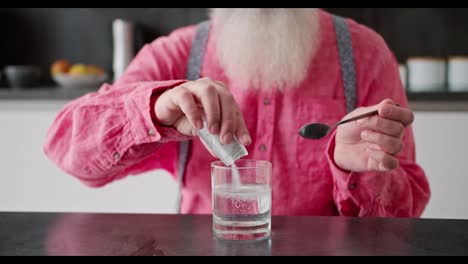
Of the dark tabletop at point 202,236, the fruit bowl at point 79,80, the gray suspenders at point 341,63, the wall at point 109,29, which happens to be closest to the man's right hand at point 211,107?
the dark tabletop at point 202,236

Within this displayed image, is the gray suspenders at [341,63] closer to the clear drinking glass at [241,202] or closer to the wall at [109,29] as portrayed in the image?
the clear drinking glass at [241,202]

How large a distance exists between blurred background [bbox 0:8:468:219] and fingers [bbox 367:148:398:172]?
1.21 metres

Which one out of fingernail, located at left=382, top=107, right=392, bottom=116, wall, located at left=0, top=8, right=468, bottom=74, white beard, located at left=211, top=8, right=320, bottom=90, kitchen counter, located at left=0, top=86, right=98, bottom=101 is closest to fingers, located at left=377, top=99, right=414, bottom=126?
fingernail, located at left=382, top=107, right=392, bottom=116

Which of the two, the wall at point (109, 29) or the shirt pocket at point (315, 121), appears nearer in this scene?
the shirt pocket at point (315, 121)

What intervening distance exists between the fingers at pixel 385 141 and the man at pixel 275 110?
71 millimetres

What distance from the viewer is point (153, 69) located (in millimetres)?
1118

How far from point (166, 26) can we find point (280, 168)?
59.4 inches

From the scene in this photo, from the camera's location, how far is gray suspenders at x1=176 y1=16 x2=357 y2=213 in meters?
1.08

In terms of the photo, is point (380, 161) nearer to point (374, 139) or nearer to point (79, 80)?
point (374, 139)

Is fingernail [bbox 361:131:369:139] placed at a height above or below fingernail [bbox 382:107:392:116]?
below

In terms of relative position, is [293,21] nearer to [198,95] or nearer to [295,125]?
[295,125]

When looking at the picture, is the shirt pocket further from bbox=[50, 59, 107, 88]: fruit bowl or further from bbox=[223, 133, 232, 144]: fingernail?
bbox=[50, 59, 107, 88]: fruit bowl

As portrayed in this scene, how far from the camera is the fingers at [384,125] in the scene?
761 millimetres
